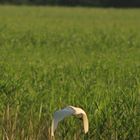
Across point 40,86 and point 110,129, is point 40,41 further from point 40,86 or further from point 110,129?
point 110,129

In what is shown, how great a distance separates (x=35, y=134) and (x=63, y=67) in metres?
3.16

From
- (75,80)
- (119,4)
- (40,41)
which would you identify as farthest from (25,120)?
(119,4)

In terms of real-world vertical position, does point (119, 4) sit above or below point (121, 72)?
below

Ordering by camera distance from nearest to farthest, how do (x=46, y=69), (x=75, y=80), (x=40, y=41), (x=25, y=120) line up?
(x=25, y=120)
(x=75, y=80)
(x=46, y=69)
(x=40, y=41)

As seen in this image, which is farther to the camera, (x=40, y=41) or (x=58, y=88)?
A: (x=40, y=41)

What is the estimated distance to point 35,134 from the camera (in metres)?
5.84

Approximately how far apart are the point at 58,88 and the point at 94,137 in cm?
122

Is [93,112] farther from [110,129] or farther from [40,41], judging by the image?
[40,41]

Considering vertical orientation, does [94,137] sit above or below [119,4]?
above

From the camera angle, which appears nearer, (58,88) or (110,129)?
(110,129)

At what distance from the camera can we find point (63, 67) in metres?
8.91

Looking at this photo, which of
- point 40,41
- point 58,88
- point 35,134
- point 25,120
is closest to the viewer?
point 35,134

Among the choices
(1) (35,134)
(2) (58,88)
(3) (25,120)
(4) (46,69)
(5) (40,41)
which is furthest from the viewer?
(5) (40,41)

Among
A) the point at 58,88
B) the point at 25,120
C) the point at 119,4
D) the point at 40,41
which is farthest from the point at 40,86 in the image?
the point at 119,4
